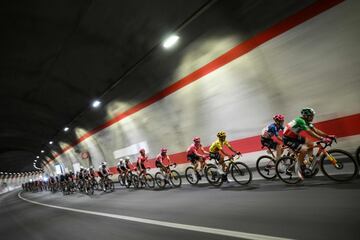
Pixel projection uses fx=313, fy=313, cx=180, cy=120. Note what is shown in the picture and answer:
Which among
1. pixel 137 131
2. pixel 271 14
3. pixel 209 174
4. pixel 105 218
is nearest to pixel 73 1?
pixel 271 14

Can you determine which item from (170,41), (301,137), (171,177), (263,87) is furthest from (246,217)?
(171,177)

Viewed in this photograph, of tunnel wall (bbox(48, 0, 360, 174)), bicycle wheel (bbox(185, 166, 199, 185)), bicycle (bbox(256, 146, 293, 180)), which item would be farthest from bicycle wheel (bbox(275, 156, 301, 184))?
bicycle wheel (bbox(185, 166, 199, 185))

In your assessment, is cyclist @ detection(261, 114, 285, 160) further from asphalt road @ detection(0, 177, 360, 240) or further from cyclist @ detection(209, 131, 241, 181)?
cyclist @ detection(209, 131, 241, 181)

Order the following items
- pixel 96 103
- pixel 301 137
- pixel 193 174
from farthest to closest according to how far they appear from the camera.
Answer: pixel 96 103
pixel 193 174
pixel 301 137

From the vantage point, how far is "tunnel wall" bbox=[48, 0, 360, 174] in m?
8.09

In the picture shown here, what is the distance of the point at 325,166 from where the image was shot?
7789 mm

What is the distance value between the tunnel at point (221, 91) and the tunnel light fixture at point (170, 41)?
4 cm

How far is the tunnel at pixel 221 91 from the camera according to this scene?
6686 mm

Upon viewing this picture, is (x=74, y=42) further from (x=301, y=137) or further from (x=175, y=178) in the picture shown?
(x=301, y=137)

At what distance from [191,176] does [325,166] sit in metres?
6.36

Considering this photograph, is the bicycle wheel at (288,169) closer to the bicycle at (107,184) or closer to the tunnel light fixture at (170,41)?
the tunnel light fixture at (170,41)

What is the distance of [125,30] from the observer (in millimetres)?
10828

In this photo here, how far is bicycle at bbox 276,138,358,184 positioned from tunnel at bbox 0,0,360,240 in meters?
0.03

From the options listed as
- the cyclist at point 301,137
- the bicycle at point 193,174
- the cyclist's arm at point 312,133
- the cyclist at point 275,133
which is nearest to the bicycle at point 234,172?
the bicycle at point 193,174
